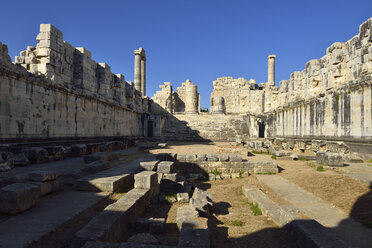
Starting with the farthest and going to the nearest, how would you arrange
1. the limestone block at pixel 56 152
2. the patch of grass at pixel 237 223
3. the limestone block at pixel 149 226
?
the limestone block at pixel 56 152 < the patch of grass at pixel 237 223 < the limestone block at pixel 149 226

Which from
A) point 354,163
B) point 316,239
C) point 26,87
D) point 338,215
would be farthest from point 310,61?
point 26,87

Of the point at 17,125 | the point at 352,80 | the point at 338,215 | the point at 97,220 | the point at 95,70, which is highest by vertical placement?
the point at 95,70

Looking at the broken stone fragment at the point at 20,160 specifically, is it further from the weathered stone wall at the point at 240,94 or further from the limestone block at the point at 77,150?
the weathered stone wall at the point at 240,94

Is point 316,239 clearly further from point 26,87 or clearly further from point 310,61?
point 310,61

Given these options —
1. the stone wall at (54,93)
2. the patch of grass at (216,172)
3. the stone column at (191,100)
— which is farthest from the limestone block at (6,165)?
the stone column at (191,100)

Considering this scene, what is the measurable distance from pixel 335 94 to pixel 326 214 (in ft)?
32.6

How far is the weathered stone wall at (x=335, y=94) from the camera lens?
10.4 m

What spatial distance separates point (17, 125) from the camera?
9.22 m

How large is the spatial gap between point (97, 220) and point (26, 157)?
262 inches

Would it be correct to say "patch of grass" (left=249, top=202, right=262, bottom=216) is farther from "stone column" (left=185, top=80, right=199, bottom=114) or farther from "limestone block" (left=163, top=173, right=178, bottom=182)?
"stone column" (left=185, top=80, right=199, bottom=114)

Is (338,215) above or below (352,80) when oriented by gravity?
below

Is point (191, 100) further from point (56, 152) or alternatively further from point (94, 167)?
point (94, 167)

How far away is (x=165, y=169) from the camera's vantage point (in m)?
7.69

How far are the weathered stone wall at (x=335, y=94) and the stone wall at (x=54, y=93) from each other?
14.2 metres
